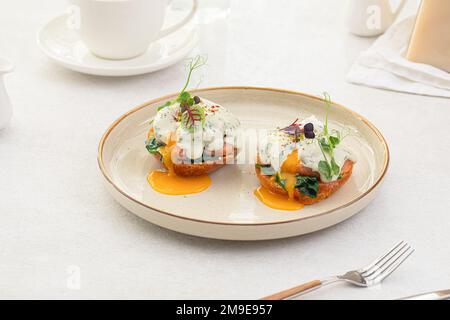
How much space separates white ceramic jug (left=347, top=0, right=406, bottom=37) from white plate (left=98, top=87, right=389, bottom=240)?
698mm

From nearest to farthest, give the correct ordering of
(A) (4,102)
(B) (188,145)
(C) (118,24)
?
1. (B) (188,145)
2. (A) (4,102)
3. (C) (118,24)

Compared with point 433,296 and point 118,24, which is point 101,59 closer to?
point 118,24

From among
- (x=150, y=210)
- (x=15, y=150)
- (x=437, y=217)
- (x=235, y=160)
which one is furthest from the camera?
(x=15, y=150)

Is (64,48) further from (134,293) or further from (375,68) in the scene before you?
(134,293)

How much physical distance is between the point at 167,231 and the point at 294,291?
12.9 inches

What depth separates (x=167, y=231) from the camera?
144 cm

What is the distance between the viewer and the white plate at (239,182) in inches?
53.1

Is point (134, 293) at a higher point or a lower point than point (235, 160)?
lower

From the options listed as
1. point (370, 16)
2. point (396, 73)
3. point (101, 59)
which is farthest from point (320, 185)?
point (370, 16)

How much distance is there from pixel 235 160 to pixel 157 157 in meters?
0.18

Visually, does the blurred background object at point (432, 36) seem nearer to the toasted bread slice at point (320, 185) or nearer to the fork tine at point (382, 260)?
the toasted bread slice at point (320, 185)

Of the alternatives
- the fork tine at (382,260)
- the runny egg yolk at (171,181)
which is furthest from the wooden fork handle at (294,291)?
the runny egg yolk at (171,181)

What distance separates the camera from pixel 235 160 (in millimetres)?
1615
